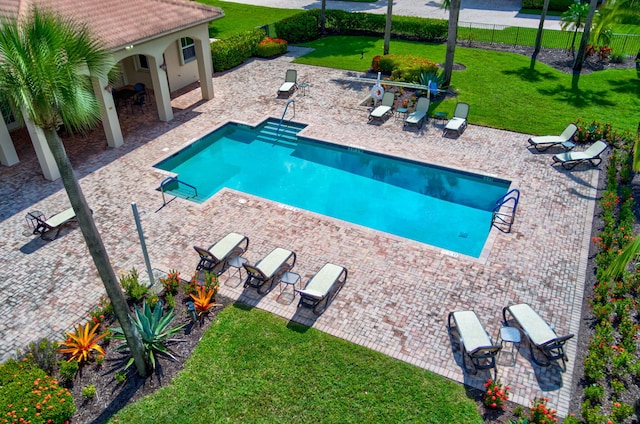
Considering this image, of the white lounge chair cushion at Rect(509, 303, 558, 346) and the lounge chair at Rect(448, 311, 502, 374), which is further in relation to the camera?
the white lounge chair cushion at Rect(509, 303, 558, 346)

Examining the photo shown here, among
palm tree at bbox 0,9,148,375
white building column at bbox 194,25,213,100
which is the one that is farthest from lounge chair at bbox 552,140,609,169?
palm tree at bbox 0,9,148,375

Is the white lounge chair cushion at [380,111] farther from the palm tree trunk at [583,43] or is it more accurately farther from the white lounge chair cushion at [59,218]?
the white lounge chair cushion at [59,218]

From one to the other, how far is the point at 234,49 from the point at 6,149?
47.0ft

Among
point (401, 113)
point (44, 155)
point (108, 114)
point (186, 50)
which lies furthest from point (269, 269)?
point (186, 50)

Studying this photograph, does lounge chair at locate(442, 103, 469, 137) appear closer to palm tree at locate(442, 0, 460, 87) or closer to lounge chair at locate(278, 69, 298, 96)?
palm tree at locate(442, 0, 460, 87)

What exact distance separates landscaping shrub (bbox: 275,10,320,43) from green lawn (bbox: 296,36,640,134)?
225 centimetres

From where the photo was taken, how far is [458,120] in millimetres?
21016

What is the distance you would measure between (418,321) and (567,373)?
10.8 feet

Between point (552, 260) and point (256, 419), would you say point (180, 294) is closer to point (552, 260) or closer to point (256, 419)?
point (256, 419)

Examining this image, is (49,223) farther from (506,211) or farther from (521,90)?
(521,90)

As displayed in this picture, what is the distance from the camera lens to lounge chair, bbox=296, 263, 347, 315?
464 inches

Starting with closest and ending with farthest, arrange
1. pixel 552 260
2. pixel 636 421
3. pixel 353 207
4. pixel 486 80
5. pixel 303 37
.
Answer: pixel 636 421, pixel 552 260, pixel 353 207, pixel 486 80, pixel 303 37

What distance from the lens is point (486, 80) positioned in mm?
26234

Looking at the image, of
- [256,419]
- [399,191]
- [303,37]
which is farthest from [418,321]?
[303,37]
